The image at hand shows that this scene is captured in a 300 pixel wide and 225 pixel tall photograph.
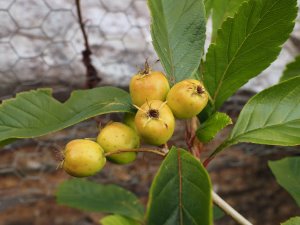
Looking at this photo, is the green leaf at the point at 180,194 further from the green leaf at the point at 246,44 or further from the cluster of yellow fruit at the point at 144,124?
the green leaf at the point at 246,44

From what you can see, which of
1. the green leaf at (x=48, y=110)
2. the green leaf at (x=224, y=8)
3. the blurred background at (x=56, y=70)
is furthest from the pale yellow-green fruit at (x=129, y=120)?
the blurred background at (x=56, y=70)

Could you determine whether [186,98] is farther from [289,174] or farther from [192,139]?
[289,174]

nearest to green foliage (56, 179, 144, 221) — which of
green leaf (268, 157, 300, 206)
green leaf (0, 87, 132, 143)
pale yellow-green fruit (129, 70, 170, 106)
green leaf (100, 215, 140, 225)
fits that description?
green leaf (100, 215, 140, 225)

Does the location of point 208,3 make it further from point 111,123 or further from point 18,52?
point 18,52

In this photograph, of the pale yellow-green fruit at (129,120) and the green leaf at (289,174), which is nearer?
the pale yellow-green fruit at (129,120)

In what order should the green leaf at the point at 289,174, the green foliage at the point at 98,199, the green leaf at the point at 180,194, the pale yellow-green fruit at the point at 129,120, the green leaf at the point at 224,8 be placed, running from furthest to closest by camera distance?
the green foliage at the point at 98,199, the green leaf at the point at 289,174, the green leaf at the point at 224,8, the pale yellow-green fruit at the point at 129,120, the green leaf at the point at 180,194

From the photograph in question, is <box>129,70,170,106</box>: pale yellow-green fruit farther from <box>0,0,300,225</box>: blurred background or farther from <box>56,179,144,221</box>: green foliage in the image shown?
<box>0,0,300,225</box>: blurred background

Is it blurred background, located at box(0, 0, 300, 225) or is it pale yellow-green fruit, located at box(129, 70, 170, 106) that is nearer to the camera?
pale yellow-green fruit, located at box(129, 70, 170, 106)
